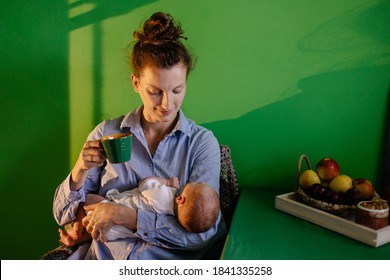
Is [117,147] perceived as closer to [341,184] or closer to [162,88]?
[162,88]

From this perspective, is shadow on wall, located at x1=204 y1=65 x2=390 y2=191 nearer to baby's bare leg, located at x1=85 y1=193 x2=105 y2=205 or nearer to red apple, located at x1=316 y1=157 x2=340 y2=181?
red apple, located at x1=316 y1=157 x2=340 y2=181

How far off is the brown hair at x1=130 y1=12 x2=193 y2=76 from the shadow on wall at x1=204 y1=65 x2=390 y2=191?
503 millimetres

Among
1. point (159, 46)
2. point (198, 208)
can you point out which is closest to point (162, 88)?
point (159, 46)

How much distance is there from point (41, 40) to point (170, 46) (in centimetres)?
78

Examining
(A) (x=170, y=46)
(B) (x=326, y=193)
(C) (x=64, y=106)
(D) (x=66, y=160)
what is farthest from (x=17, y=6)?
(B) (x=326, y=193)

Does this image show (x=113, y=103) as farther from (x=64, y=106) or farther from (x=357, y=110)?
(x=357, y=110)

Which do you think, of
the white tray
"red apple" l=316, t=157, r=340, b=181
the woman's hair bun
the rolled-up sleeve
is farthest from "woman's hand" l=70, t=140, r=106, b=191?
"red apple" l=316, t=157, r=340, b=181

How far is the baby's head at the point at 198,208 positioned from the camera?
1.29 m

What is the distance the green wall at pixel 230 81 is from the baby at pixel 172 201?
1.72 ft

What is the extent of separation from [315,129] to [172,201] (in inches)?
30.5

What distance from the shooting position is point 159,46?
4.74ft

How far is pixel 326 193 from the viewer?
1454mm

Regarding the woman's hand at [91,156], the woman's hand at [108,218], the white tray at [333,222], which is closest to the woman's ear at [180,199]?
the woman's hand at [108,218]

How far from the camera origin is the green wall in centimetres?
169
